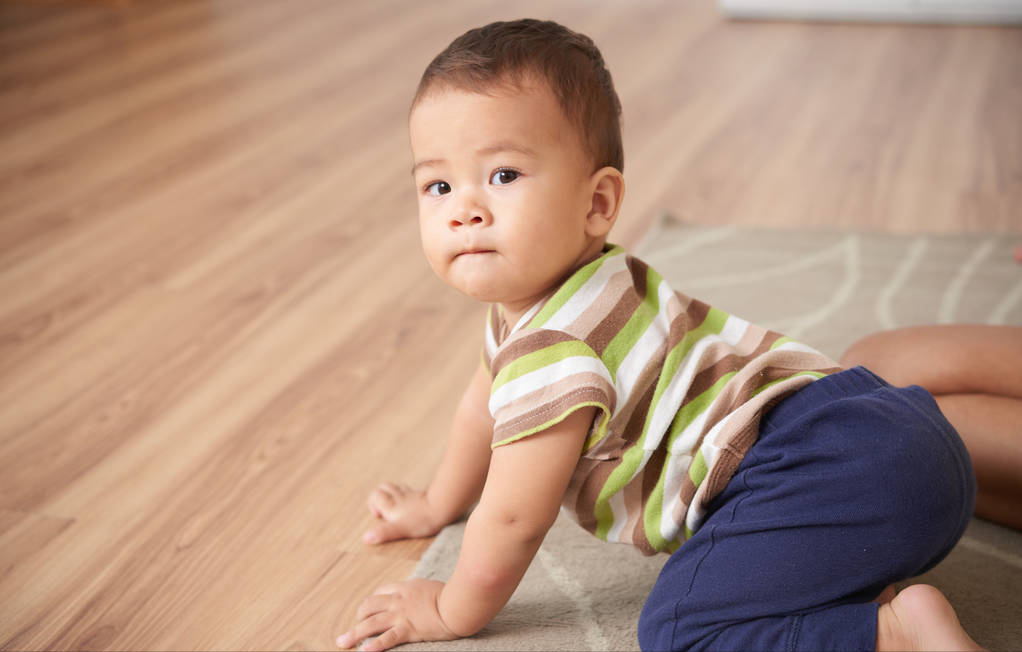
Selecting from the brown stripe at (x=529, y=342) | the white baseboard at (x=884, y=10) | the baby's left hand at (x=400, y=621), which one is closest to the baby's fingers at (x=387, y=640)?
the baby's left hand at (x=400, y=621)

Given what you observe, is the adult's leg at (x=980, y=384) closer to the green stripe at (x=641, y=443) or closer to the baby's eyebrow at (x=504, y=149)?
the green stripe at (x=641, y=443)

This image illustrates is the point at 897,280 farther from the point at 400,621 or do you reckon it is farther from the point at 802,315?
the point at 400,621

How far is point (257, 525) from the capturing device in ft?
3.56

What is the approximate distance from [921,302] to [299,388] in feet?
3.03

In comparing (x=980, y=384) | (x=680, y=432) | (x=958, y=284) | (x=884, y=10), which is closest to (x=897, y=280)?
(x=958, y=284)

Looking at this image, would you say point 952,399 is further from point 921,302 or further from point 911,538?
point 921,302

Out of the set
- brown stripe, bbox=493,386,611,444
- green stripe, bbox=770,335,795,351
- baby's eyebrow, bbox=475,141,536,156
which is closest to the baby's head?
baby's eyebrow, bbox=475,141,536,156

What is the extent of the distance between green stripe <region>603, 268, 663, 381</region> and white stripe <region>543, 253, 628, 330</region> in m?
0.03

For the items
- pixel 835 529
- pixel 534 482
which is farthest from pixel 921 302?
pixel 534 482

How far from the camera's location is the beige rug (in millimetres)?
926

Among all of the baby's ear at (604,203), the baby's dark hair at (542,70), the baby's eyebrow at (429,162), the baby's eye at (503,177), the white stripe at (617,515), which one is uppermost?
the baby's dark hair at (542,70)

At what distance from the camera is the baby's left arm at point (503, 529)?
31.1 inches

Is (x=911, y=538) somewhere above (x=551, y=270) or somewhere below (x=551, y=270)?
below

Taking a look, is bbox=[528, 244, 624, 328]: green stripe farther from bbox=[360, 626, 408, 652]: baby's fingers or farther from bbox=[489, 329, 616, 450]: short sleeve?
bbox=[360, 626, 408, 652]: baby's fingers
